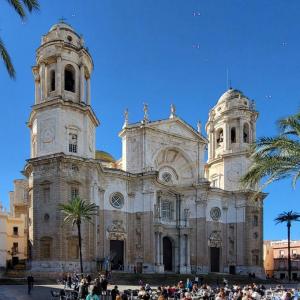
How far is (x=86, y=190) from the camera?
4672 cm

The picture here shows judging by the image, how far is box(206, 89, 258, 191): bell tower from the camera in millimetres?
64250

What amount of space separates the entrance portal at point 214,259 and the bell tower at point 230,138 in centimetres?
812

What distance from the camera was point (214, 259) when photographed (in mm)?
60750

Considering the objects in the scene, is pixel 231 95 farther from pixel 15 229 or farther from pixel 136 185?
pixel 15 229

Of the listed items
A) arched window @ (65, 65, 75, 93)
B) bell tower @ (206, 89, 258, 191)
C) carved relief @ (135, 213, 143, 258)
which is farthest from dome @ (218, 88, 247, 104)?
arched window @ (65, 65, 75, 93)

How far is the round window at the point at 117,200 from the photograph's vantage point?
5191 cm

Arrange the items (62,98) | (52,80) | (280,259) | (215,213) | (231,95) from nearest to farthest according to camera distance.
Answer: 1. (62,98)
2. (52,80)
3. (215,213)
4. (231,95)
5. (280,259)

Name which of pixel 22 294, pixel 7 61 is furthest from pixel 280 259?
pixel 7 61

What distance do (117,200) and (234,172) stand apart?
18.4 metres

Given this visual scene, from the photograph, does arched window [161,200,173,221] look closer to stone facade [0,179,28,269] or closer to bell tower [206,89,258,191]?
bell tower [206,89,258,191]

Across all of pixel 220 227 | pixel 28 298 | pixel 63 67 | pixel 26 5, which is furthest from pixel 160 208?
pixel 26 5

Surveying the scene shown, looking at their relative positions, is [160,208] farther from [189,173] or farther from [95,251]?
[95,251]

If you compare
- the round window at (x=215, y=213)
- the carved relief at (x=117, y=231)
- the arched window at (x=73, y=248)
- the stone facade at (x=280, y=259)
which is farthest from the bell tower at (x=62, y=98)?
the stone facade at (x=280, y=259)

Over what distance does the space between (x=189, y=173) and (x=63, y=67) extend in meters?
20.5
